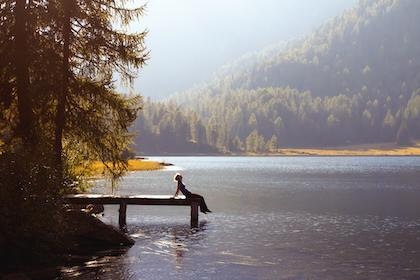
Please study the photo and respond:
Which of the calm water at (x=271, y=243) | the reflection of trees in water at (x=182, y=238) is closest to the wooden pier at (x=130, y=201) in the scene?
the calm water at (x=271, y=243)

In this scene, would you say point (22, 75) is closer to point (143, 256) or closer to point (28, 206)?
point (28, 206)

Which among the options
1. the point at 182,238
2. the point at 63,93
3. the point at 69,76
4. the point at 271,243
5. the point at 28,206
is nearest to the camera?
the point at 28,206

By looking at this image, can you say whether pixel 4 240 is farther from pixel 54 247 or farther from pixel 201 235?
pixel 201 235

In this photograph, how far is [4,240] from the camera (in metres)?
20.0

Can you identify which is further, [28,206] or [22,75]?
[22,75]

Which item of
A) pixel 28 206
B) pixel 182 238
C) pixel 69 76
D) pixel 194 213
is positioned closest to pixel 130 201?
pixel 194 213

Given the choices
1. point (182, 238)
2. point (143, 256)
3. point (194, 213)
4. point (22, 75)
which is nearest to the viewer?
Result: point (143, 256)

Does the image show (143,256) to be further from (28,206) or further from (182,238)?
(28,206)

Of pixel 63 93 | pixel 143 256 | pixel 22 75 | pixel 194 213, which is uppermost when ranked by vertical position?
pixel 22 75

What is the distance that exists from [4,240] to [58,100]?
910 centimetres

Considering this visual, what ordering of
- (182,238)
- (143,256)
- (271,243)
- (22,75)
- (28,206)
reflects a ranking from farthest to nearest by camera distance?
(182,238), (271,243), (22,75), (143,256), (28,206)

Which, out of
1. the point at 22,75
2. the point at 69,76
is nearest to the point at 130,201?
the point at 69,76

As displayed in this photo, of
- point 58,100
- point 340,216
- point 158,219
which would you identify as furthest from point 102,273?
point 340,216

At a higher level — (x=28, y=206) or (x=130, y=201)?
(x=28, y=206)
